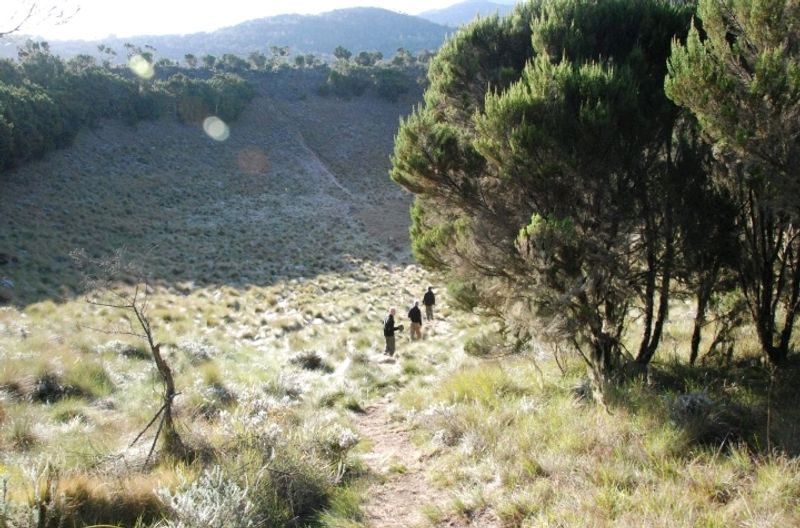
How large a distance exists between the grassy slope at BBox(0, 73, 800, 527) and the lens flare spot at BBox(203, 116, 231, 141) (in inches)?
965

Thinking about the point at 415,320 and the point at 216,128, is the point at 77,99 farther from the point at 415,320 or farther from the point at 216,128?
the point at 415,320

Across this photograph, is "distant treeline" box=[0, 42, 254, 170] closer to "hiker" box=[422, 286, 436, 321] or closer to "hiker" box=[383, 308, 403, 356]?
"hiker" box=[422, 286, 436, 321]

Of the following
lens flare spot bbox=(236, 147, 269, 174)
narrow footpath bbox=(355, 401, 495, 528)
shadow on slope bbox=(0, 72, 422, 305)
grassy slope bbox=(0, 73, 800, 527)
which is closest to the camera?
grassy slope bbox=(0, 73, 800, 527)

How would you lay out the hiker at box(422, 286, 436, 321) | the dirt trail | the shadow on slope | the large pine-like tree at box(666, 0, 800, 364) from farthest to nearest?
the shadow on slope < the hiker at box(422, 286, 436, 321) < the dirt trail < the large pine-like tree at box(666, 0, 800, 364)

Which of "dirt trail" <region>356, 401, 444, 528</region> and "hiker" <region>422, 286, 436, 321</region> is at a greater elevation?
"dirt trail" <region>356, 401, 444, 528</region>

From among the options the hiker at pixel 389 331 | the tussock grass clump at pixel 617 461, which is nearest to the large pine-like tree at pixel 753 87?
the tussock grass clump at pixel 617 461

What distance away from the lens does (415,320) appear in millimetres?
14609

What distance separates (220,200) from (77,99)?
48.4ft

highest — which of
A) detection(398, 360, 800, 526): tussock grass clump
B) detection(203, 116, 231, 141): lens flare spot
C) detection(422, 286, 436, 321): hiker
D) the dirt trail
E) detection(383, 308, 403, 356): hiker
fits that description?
detection(203, 116, 231, 141): lens flare spot

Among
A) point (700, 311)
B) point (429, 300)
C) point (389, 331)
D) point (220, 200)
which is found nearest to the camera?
point (700, 311)

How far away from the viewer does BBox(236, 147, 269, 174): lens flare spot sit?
149ft

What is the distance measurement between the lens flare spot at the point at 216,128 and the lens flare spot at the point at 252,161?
2866mm

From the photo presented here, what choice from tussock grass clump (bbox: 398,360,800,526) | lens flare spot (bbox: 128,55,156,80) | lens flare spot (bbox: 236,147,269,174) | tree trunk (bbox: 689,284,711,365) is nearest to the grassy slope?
tussock grass clump (bbox: 398,360,800,526)

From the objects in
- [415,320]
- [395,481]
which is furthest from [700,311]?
[415,320]
